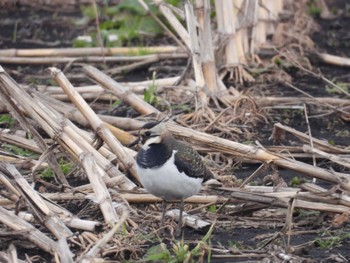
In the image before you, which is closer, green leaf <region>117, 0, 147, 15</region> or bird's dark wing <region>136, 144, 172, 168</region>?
bird's dark wing <region>136, 144, 172, 168</region>

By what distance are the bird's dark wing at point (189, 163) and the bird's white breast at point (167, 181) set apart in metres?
0.05

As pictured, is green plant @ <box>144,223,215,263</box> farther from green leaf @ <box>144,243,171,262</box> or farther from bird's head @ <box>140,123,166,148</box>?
bird's head @ <box>140,123,166,148</box>

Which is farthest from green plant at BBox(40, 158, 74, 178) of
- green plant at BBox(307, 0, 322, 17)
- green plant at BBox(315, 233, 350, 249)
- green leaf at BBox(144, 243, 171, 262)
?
green plant at BBox(307, 0, 322, 17)

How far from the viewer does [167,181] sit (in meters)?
6.83

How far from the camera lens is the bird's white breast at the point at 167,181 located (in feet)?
22.4

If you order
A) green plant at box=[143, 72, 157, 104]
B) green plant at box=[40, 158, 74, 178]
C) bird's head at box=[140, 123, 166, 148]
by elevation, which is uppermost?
bird's head at box=[140, 123, 166, 148]

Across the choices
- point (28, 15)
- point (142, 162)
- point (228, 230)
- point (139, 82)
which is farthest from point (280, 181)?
point (28, 15)

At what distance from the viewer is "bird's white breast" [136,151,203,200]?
6.82 m

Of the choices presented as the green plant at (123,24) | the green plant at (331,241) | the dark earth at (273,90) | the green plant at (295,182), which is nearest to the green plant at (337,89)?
the dark earth at (273,90)

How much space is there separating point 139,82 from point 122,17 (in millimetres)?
3036

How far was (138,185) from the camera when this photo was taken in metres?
8.06

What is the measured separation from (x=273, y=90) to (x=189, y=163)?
4289 mm

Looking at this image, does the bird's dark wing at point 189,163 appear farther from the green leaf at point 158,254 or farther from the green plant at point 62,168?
the green plant at point 62,168

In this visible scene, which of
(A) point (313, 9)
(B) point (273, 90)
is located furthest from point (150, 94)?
(A) point (313, 9)
